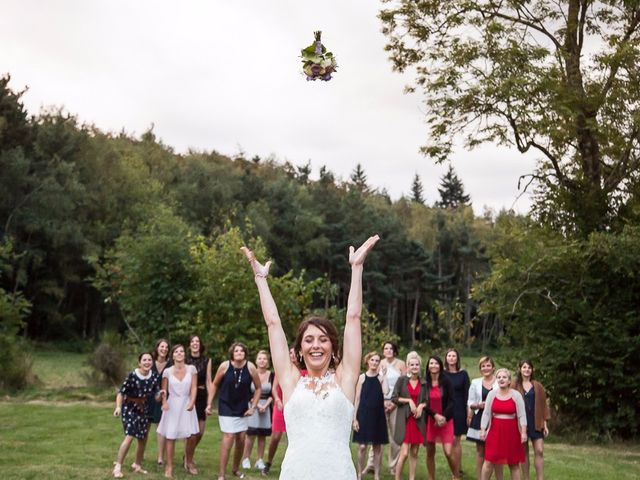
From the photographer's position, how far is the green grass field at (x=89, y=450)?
11141 millimetres

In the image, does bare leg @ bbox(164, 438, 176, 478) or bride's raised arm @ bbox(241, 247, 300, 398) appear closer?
bride's raised arm @ bbox(241, 247, 300, 398)

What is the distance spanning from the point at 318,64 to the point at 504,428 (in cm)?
648

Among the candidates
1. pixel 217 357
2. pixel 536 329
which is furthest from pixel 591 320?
pixel 217 357

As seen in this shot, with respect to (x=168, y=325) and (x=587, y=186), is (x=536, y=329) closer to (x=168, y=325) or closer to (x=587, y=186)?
(x=587, y=186)

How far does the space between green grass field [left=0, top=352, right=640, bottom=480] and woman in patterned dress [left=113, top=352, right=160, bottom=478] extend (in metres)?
0.51

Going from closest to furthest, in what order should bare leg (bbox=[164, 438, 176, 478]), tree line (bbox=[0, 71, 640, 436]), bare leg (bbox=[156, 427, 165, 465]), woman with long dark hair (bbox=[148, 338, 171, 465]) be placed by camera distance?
bare leg (bbox=[164, 438, 176, 478]) → woman with long dark hair (bbox=[148, 338, 171, 465]) → bare leg (bbox=[156, 427, 165, 465]) → tree line (bbox=[0, 71, 640, 436])

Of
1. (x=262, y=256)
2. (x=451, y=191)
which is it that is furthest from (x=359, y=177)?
(x=262, y=256)

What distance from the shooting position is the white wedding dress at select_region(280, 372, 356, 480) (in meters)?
3.63

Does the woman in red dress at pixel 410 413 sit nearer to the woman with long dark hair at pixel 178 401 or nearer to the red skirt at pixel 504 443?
the red skirt at pixel 504 443

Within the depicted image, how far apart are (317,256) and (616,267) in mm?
44172

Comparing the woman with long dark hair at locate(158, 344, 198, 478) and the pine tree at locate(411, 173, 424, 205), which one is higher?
the pine tree at locate(411, 173, 424, 205)

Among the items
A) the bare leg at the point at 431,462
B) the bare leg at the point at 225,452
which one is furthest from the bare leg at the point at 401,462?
the bare leg at the point at 225,452

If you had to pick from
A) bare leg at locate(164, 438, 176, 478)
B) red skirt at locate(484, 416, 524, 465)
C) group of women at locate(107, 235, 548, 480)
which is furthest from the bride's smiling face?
bare leg at locate(164, 438, 176, 478)

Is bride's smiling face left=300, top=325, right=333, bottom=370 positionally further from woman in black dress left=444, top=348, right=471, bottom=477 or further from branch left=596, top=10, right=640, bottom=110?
branch left=596, top=10, right=640, bottom=110
